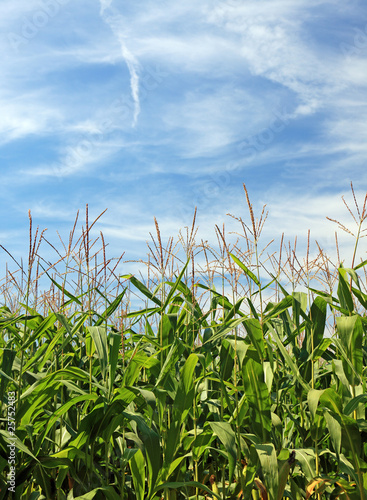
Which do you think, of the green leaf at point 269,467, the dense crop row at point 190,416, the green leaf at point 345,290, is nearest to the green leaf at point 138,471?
the dense crop row at point 190,416

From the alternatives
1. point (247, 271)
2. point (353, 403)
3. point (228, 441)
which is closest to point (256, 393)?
point (228, 441)

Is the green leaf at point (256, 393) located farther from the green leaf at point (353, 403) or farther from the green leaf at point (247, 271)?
the green leaf at point (247, 271)

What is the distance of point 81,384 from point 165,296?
0.81 metres

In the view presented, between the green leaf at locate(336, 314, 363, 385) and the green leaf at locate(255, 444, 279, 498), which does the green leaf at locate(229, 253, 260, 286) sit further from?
the green leaf at locate(255, 444, 279, 498)

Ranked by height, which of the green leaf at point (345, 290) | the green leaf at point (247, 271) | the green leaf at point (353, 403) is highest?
the green leaf at point (247, 271)

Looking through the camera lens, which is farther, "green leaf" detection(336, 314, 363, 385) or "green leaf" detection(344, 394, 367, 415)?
"green leaf" detection(336, 314, 363, 385)

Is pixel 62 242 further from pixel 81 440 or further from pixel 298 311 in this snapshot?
pixel 298 311

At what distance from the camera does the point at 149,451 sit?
2.09 metres

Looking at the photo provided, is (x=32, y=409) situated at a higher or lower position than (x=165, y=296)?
lower

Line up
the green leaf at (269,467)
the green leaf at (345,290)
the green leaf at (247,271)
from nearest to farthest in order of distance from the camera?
the green leaf at (269,467)
the green leaf at (345,290)
the green leaf at (247,271)

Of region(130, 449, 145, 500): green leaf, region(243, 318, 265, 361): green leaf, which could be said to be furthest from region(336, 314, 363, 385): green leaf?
region(130, 449, 145, 500): green leaf

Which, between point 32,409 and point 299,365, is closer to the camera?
point 32,409

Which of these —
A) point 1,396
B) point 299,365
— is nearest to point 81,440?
point 1,396

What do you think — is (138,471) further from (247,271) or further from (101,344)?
(247,271)
